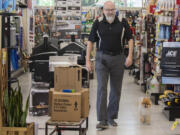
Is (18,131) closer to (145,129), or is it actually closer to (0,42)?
(0,42)

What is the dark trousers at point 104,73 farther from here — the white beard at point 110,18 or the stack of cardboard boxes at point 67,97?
the stack of cardboard boxes at point 67,97

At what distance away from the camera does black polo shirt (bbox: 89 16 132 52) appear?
4.89m

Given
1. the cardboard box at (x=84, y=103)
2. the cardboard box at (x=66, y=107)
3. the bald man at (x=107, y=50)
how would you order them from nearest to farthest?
1. the cardboard box at (x=66, y=107)
2. the cardboard box at (x=84, y=103)
3. the bald man at (x=107, y=50)

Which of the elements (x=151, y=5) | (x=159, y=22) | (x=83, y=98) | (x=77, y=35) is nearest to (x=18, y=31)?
(x=77, y=35)

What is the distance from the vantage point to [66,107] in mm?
3965

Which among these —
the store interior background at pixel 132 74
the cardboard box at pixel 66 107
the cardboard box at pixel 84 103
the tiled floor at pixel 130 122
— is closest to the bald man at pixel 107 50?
the tiled floor at pixel 130 122

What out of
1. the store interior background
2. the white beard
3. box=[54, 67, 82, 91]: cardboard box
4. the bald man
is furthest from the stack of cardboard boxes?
the white beard

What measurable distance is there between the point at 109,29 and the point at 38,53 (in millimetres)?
1740

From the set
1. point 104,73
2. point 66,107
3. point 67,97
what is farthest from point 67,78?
point 104,73

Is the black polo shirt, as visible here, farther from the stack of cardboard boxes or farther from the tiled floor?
the tiled floor

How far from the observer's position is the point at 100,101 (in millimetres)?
4953

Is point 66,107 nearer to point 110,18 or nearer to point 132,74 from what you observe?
point 110,18

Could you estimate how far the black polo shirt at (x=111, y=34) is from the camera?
4891 mm

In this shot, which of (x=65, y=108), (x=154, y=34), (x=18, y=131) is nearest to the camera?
(x=18, y=131)
